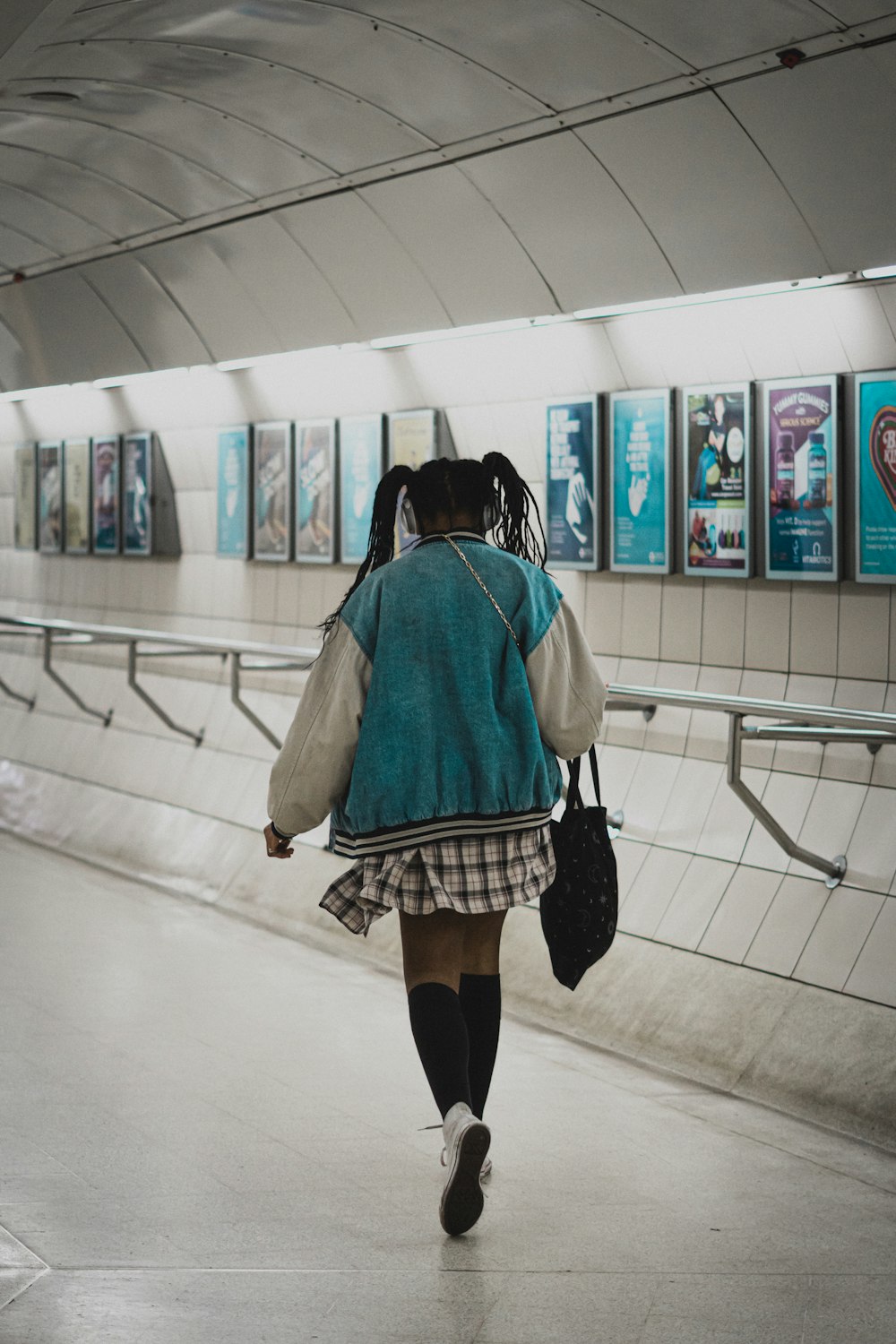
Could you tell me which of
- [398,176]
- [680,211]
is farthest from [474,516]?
[398,176]

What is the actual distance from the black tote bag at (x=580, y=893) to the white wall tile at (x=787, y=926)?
138 cm

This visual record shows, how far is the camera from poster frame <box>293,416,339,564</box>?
752 cm

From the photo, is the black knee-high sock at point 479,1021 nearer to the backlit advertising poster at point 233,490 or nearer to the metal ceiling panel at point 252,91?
the metal ceiling panel at point 252,91

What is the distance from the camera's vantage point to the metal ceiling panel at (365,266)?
6.49 metres

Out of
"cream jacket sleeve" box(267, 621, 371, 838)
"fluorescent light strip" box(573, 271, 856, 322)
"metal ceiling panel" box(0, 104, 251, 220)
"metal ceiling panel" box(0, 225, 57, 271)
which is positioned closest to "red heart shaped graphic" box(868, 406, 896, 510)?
"fluorescent light strip" box(573, 271, 856, 322)

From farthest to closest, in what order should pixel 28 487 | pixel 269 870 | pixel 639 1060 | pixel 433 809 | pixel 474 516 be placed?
pixel 28 487, pixel 269 870, pixel 639 1060, pixel 474 516, pixel 433 809

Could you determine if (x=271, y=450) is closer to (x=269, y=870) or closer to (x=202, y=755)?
(x=202, y=755)

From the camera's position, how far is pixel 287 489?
7879mm

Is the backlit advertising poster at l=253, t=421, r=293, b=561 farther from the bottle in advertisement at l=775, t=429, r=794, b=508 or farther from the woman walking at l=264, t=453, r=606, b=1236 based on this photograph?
the woman walking at l=264, t=453, r=606, b=1236

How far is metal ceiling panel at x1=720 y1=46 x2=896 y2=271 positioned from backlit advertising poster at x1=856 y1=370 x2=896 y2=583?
1.34 ft

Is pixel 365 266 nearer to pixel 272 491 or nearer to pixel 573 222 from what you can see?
pixel 573 222

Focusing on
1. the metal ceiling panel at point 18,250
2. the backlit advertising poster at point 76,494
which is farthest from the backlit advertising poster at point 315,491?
the backlit advertising poster at point 76,494

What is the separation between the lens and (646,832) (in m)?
5.71

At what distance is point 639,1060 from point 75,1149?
1.78 m
